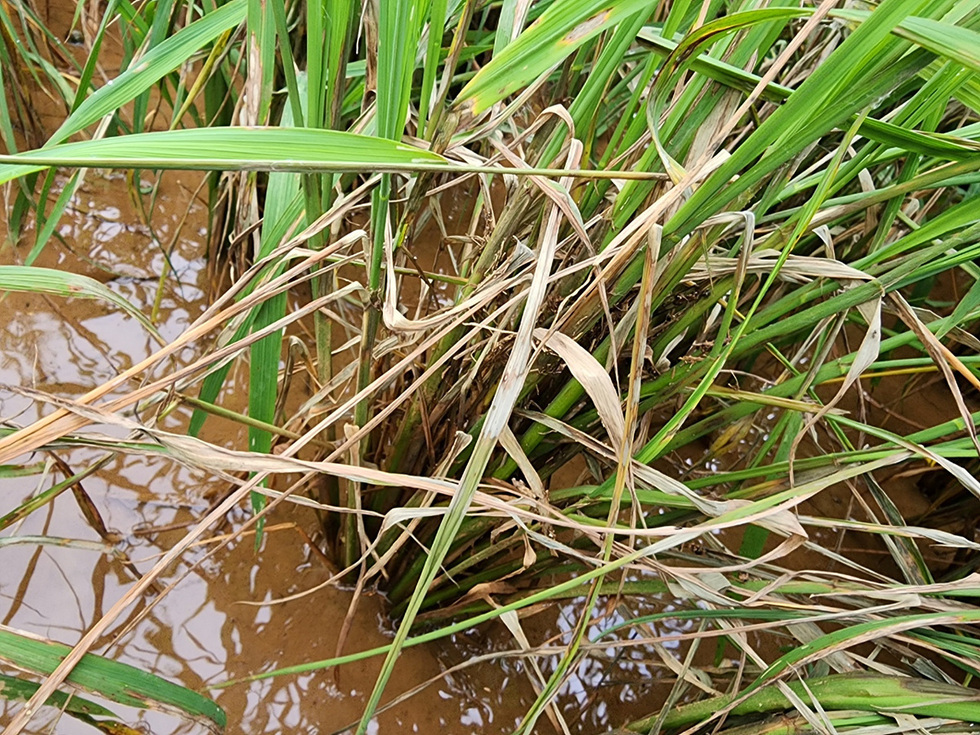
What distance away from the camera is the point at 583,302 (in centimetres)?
53

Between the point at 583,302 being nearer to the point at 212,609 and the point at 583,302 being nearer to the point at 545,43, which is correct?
the point at 545,43

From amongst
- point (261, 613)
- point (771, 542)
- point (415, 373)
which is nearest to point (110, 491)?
point (261, 613)

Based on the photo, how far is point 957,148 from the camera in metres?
0.46

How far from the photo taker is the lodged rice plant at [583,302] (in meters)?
0.43

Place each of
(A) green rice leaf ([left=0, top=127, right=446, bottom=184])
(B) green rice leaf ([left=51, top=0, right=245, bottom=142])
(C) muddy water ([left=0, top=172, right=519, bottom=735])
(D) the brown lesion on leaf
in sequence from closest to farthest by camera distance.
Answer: (A) green rice leaf ([left=0, top=127, right=446, bottom=184])
(D) the brown lesion on leaf
(B) green rice leaf ([left=51, top=0, right=245, bottom=142])
(C) muddy water ([left=0, top=172, right=519, bottom=735])

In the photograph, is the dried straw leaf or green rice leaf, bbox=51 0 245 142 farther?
green rice leaf, bbox=51 0 245 142

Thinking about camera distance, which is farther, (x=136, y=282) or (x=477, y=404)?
(x=136, y=282)

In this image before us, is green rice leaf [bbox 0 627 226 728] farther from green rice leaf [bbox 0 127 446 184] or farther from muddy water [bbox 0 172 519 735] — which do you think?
green rice leaf [bbox 0 127 446 184]

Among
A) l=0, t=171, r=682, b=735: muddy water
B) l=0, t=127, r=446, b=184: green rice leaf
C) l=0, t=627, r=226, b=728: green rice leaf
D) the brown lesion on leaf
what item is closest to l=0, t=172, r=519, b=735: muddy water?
l=0, t=171, r=682, b=735: muddy water

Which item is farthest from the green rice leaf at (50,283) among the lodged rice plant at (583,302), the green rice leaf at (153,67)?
the green rice leaf at (153,67)

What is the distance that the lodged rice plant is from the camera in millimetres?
433

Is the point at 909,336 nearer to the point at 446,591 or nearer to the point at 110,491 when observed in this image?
the point at 446,591

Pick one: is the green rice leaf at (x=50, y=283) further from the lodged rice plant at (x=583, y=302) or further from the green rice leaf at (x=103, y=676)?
the green rice leaf at (x=103, y=676)

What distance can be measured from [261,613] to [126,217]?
0.58 meters
